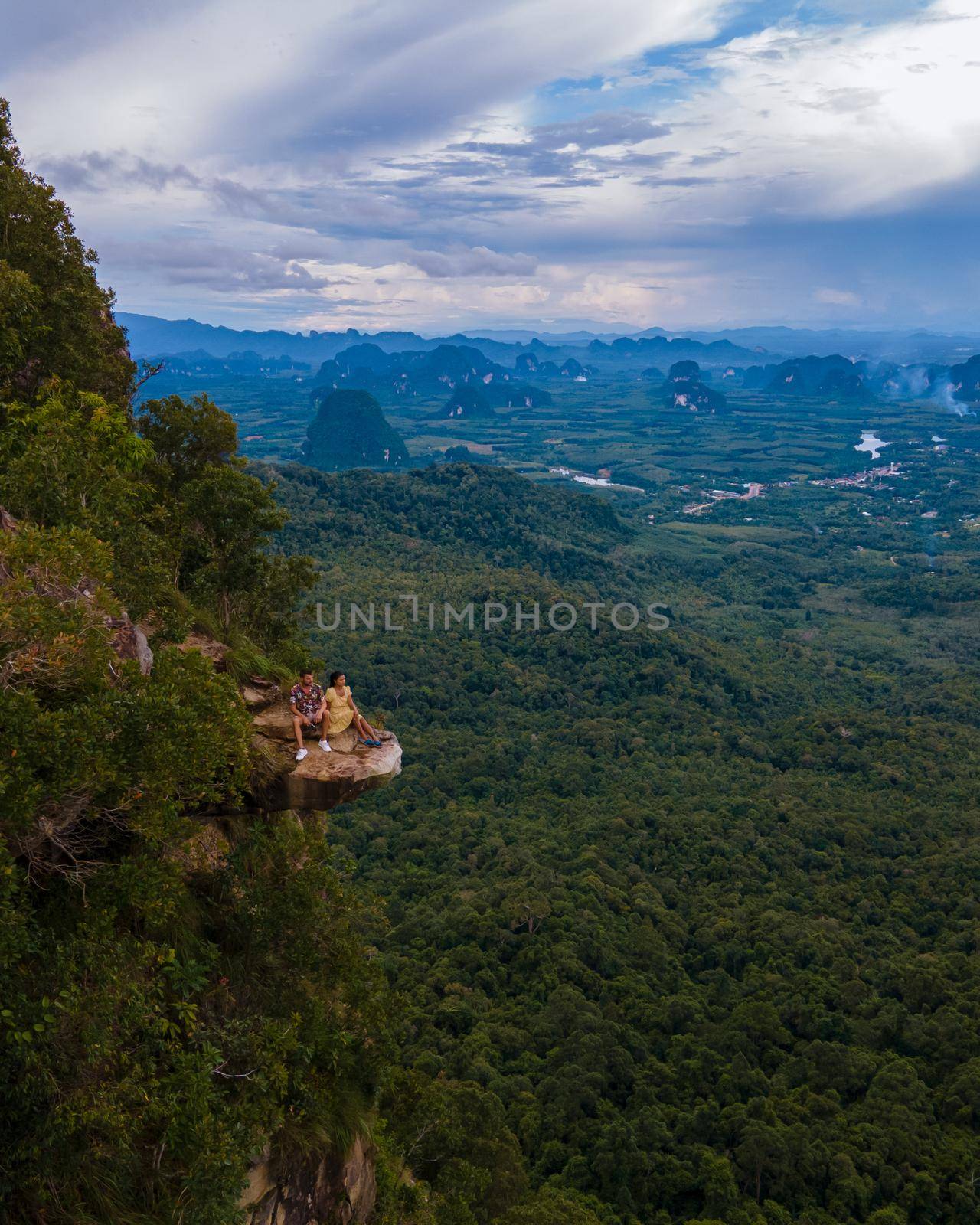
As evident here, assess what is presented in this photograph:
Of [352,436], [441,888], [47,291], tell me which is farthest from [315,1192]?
[352,436]

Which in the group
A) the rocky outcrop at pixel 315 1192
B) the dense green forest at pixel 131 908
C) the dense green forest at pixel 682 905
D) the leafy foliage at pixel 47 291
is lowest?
the dense green forest at pixel 682 905

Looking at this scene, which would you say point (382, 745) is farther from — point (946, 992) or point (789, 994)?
point (946, 992)

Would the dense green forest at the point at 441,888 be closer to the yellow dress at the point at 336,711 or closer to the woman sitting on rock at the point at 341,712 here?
the woman sitting on rock at the point at 341,712

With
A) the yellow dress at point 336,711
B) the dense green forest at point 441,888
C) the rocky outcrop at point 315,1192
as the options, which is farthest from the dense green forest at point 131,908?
the yellow dress at point 336,711

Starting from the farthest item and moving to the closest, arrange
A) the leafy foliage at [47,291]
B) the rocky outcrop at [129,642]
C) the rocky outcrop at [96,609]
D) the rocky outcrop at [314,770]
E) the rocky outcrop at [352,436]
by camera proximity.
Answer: the rocky outcrop at [352,436]
the leafy foliage at [47,291]
the rocky outcrop at [314,770]
the rocky outcrop at [129,642]
the rocky outcrop at [96,609]

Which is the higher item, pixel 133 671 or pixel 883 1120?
pixel 133 671

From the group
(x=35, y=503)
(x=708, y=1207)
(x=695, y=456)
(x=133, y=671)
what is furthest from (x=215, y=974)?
(x=695, y=456)
